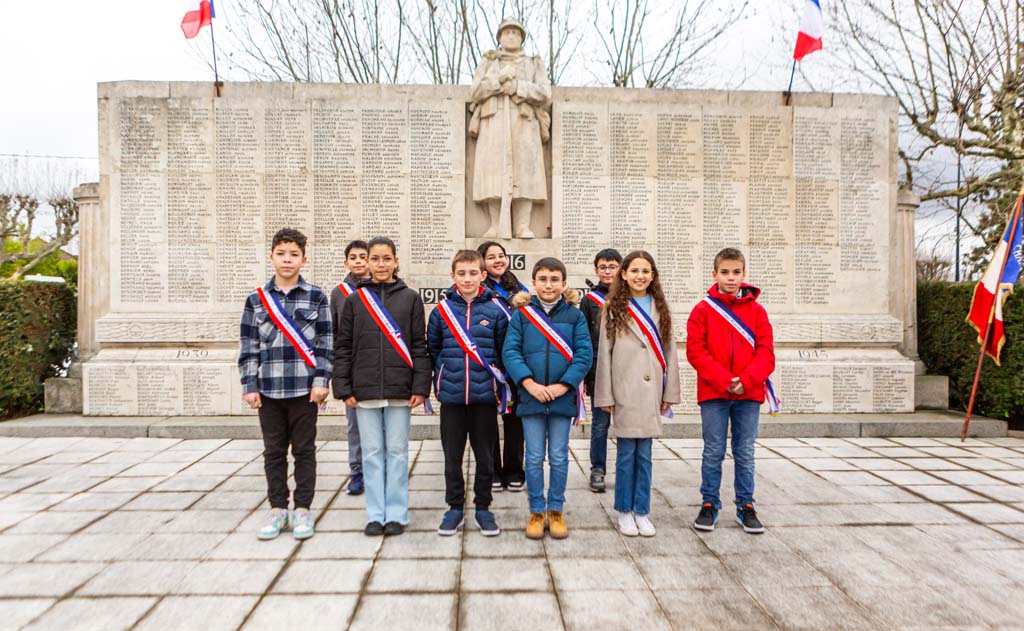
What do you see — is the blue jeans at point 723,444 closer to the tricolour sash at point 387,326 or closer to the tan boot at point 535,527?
the tan boot at point 535,527

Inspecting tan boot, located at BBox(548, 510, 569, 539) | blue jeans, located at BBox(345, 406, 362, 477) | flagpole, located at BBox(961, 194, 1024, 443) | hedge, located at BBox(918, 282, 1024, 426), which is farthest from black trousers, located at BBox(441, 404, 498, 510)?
hedge, located at BBox(918, 282, 1024, 426)

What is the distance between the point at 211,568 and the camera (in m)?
3.23

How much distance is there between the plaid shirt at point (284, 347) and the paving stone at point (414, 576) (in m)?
1.22

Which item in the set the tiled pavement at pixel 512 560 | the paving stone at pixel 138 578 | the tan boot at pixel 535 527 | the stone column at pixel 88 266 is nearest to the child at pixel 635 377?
the tiled pavement at pixel 512 560

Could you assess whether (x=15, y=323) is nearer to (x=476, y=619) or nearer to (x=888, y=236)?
(x=476, y=619)

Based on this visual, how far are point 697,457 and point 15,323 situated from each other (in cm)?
794

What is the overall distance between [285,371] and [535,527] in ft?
6.13

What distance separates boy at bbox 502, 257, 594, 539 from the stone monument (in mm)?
3636

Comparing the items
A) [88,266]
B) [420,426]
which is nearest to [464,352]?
[420,426]

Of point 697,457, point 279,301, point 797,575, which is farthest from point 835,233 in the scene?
point 279,301

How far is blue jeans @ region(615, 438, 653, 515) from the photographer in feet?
12.2

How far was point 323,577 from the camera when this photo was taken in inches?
123

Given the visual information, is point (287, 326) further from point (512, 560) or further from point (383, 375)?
point (512, 560)

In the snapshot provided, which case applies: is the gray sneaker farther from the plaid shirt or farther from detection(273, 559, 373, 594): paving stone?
the plaid shirt
